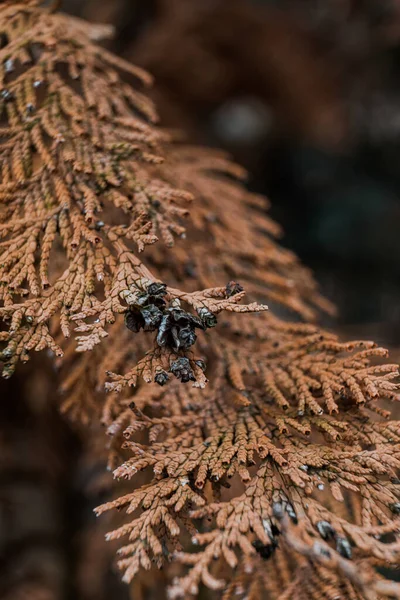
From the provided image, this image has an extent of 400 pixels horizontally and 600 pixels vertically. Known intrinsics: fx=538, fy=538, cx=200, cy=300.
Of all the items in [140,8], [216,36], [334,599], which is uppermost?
[140,8]

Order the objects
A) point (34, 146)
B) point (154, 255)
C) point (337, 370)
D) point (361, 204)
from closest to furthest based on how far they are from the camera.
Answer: point (337, 370) < point (34, 146) < point (154, 255) < point (361, 204)

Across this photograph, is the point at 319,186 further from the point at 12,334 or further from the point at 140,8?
the point at 12,334

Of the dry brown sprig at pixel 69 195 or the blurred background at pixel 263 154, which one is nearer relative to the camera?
the dry brown sprig at pixel 69 195

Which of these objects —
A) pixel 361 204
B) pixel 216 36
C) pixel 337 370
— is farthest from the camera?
pixel 361 204

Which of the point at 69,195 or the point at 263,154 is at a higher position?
the point at 263,154

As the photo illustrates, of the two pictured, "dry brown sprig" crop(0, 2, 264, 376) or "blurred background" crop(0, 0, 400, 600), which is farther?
"blurred background" crop(0, 0, 400, 600)

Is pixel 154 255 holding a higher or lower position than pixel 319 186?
lower

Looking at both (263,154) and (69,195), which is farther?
(263,154)

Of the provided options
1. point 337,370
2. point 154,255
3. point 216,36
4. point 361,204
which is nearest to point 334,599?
point 337,370
